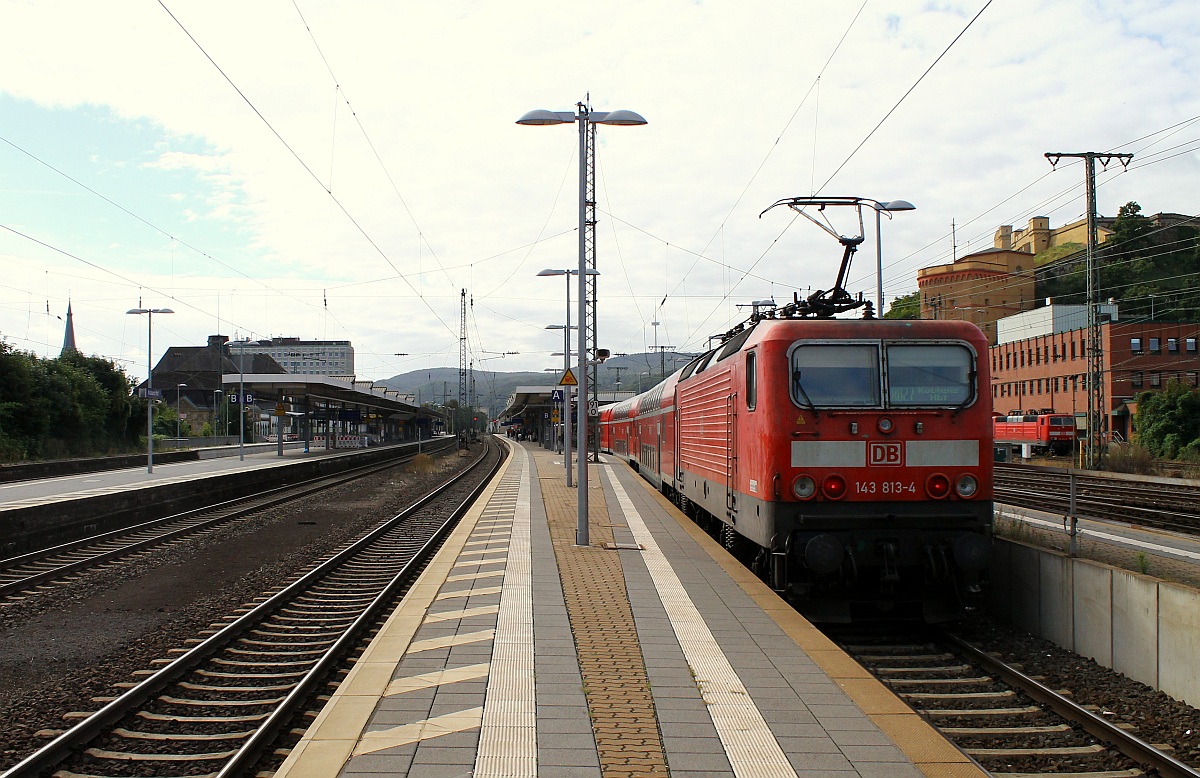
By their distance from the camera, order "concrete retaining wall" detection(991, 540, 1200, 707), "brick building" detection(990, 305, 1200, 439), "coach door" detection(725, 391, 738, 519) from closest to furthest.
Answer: "concrete retaining wall" detection(991, 540, 1200, 707), "coach door" detection(725, 391, 738, 519), "brick building" detection(990, 305, 1200, 439)

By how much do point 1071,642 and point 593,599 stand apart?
458 cm

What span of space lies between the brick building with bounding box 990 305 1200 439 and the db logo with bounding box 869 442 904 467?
137 ft

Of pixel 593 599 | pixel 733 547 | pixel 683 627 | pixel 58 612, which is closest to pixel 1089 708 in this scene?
pixel 683 627

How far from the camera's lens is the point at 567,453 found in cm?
2245

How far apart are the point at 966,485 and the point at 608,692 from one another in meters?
4.65

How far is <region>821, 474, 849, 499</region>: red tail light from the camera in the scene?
29.0 feet

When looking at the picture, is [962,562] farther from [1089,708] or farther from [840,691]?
[840,691]

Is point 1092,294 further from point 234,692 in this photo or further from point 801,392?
point 234,692

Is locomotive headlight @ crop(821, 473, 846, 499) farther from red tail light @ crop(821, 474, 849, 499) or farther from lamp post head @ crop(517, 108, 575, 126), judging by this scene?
lamp post head @ crop(517, 108, 575, 126)

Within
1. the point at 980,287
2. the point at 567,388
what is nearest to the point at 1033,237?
the point at 980,287

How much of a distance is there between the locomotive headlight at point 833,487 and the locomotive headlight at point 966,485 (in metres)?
1.15

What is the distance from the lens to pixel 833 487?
8.86 m

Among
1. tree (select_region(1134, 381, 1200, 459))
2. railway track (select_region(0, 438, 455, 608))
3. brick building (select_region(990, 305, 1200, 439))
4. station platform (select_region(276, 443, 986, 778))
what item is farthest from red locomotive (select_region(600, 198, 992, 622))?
brick building (select_region(990, 305, 1200, 439))

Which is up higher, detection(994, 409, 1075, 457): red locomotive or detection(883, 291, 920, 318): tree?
detection(883, 291, 920, 318): tree
